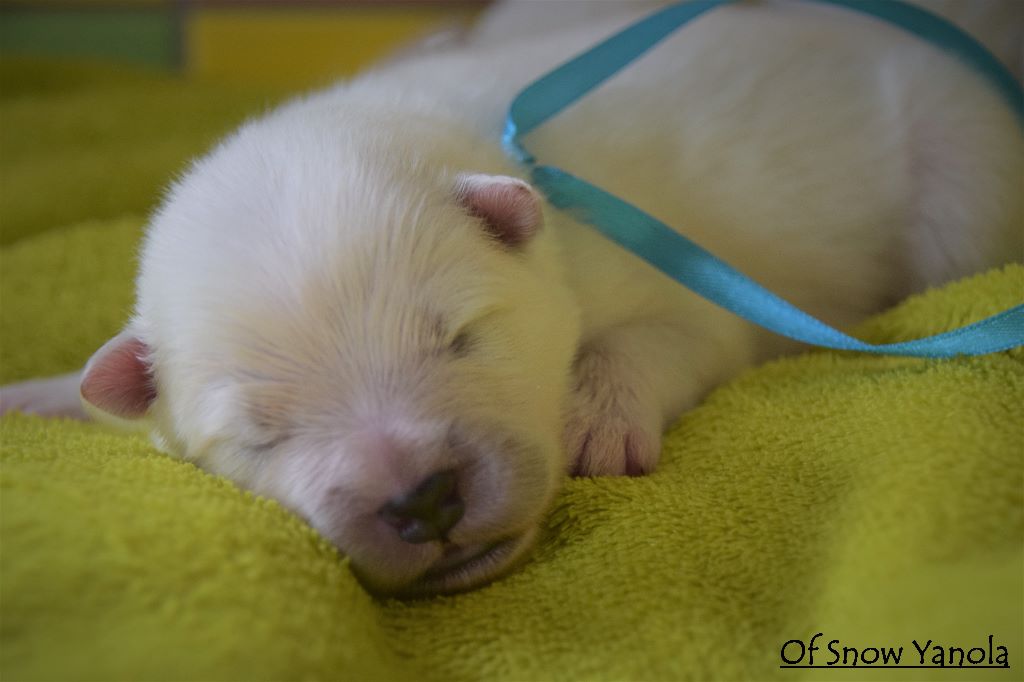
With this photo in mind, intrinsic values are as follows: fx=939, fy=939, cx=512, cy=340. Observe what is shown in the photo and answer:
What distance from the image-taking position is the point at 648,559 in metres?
1.34

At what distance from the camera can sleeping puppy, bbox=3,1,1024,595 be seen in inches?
50.6

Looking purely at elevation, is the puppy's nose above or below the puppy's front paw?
above

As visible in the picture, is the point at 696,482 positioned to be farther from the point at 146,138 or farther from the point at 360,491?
the point at 146,138

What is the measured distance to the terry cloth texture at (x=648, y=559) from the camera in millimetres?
1044

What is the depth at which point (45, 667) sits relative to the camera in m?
0.99

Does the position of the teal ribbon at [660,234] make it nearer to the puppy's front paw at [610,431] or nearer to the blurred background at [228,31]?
the puppy's front paw at [610,431]

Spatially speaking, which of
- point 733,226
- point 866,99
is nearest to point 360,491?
point 733,226

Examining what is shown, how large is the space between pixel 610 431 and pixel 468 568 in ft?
1.29

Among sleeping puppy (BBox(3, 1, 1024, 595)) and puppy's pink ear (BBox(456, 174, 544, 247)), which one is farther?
puppy's pink ear (BBox(456, 174, 544, 247))

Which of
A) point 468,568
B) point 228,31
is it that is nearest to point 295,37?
point 228,31

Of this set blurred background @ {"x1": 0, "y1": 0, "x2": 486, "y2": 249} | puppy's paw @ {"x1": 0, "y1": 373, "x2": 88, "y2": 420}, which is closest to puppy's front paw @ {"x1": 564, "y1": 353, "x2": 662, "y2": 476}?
blurred background @ {"x1": 0, "y1": 0, "x2": 486, "y2": 249}

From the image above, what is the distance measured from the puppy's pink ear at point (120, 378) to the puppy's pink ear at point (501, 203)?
575mm

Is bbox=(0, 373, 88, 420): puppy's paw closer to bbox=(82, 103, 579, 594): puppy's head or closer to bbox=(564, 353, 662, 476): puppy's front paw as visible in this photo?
bbox=(82, 103, 579, 594): puppy's head

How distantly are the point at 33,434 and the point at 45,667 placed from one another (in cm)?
81
